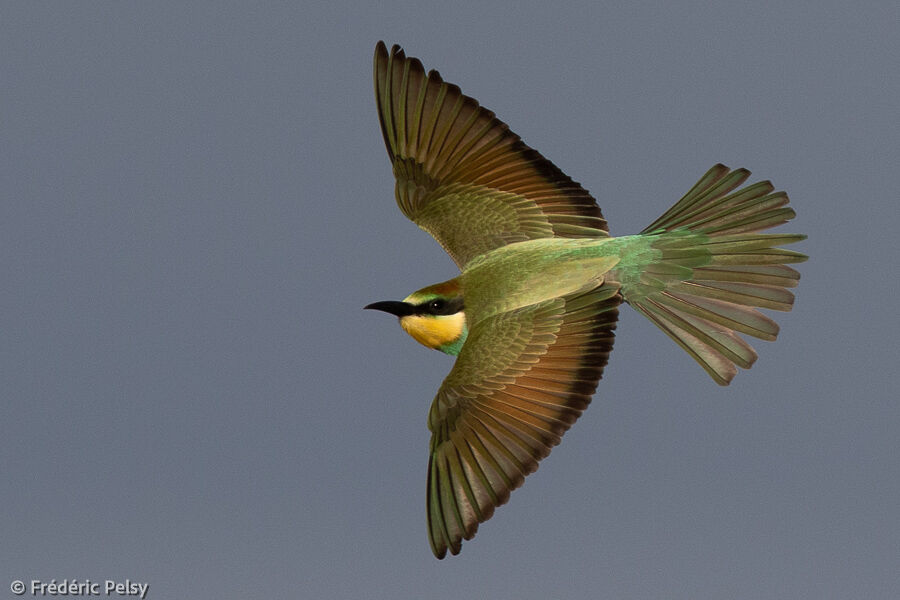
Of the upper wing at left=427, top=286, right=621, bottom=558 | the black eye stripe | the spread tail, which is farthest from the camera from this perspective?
the black eye stripe

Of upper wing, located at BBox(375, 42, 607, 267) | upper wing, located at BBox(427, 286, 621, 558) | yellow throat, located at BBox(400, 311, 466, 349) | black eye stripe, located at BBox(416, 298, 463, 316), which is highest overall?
upper wing, located at BBox(375, 42, 607, 267)

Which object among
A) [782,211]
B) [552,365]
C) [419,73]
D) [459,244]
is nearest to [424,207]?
[459,244]

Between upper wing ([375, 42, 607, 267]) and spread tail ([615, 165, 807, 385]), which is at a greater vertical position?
upper wing ([375, 42, 607, 267])

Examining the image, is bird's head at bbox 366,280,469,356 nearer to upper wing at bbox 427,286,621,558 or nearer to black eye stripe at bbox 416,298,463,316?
black eye stripe at bbox 416,298,463,316

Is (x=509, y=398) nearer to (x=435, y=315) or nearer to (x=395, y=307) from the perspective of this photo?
(x=435, y=315)

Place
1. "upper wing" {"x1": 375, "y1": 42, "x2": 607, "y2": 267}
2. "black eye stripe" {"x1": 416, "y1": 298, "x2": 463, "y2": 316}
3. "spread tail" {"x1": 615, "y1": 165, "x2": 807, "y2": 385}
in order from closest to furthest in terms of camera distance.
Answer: "spread tail" {"x1": 615, "y1": 165, "x2": 807, "y2": 385}
"black eye stripe" {"x1": 416, "y1": 298, "x2": 463, "y2": 316}
"upper wing" {"x1": 375, "y1": 42, "x2": 607, "y2": 267}

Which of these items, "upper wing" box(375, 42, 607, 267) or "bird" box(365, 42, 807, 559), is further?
"upper wing" box(375, 42, 607, 267)

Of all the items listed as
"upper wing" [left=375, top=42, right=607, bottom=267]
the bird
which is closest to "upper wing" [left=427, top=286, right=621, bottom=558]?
the bird

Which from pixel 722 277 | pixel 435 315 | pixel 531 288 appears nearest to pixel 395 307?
pixel 435 315
